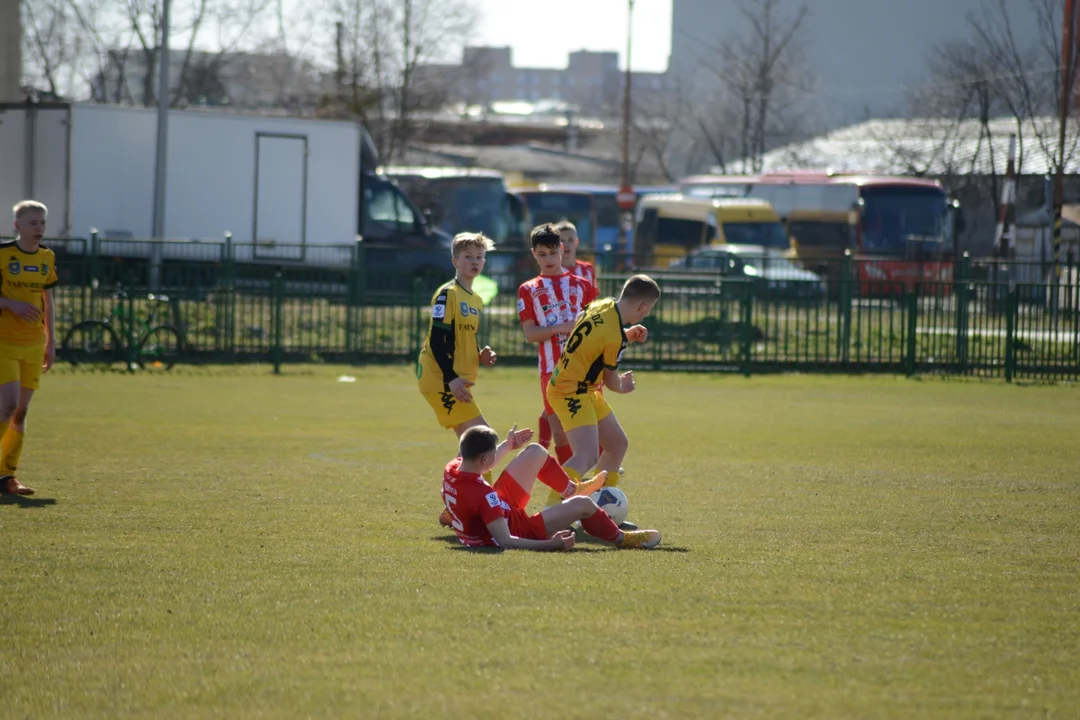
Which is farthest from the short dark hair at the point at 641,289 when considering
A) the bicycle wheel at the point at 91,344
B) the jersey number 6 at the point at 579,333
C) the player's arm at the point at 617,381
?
the bicycle wheel at the point at 91,344

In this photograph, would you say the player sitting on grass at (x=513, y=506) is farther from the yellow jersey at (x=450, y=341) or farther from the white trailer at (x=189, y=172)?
the white trailer at (x=189, y=172)

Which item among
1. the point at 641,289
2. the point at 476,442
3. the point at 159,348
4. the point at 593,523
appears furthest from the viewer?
the point at 159,348

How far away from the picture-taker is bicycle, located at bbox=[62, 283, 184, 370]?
2142 centimetres

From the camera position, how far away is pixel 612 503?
8117 mm

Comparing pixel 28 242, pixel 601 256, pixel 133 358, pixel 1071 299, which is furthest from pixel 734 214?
pixel 28 242

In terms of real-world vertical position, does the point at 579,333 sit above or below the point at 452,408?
above

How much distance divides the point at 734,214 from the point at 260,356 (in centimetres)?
2042

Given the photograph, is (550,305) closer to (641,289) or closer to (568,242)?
(568,242)

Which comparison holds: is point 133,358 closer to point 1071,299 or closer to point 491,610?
point 1071,299

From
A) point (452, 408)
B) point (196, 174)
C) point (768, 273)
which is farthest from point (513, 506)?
point (196, 174)

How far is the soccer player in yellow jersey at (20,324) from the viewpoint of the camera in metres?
9.33

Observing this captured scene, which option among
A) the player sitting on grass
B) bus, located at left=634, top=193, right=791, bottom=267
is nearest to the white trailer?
bus, located at left=634, top=193, right=791, bottom=267

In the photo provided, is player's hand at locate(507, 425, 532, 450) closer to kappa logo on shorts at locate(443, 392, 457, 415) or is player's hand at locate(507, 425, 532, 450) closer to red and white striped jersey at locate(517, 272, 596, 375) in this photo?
kappa logo on shorts at locate(443, 392, 457, 415)

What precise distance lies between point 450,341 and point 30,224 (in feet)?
10.3
